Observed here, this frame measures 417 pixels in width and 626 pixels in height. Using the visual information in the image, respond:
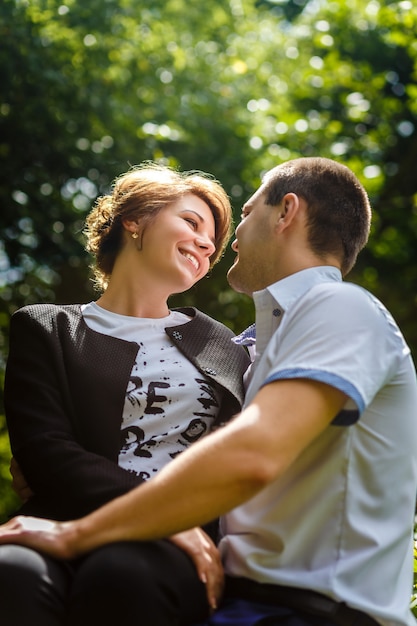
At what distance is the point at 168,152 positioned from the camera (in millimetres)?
10719

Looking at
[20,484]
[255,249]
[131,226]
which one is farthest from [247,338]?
[20,484]

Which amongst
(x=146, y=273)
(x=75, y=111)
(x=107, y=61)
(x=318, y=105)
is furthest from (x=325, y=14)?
(x=146, y=273)

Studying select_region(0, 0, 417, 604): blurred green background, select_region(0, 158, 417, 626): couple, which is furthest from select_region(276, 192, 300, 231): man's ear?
select_region(0, 0, 417, 604): blurred green background

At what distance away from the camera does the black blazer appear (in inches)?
102

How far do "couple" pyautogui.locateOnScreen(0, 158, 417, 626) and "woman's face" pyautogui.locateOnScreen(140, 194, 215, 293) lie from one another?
0.24m

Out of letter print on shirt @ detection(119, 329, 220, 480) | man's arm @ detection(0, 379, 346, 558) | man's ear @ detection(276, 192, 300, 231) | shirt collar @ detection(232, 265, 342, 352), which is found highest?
man's ear @ detection(276, 192, 300, 231)

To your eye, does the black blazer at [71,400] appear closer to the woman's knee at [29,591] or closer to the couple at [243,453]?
the couple at [243,453]

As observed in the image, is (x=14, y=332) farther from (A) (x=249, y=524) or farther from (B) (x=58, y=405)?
(A) (x=249, y=524)

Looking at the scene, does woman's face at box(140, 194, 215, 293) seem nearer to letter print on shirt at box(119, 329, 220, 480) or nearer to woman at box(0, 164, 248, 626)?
woman at box(0, 164, 248, 626)

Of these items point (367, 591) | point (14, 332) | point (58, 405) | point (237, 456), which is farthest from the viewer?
point (14, 332)

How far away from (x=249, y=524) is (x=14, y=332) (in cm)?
105

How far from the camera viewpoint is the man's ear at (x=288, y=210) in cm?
281

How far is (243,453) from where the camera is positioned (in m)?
2.09

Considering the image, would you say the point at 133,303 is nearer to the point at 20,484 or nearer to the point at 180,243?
the point at 180,243
